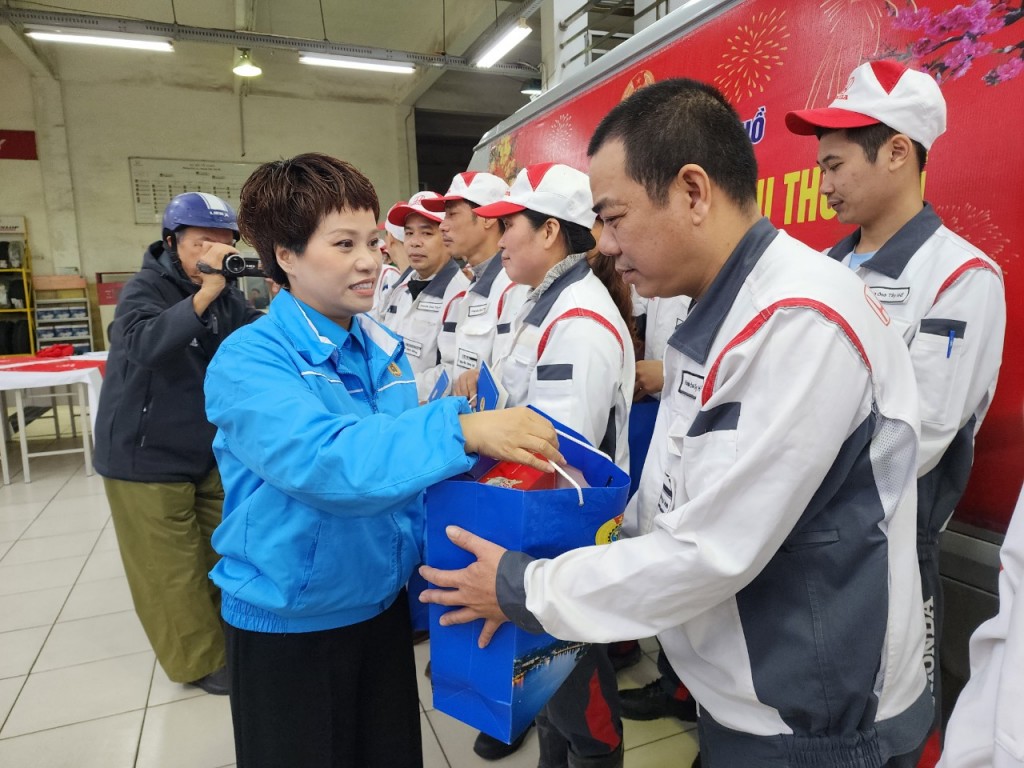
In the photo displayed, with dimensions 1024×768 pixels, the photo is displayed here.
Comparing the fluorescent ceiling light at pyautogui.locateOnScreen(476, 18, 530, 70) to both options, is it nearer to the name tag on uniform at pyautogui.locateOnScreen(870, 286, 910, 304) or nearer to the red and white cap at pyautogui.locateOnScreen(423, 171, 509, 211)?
the red and white cap at pyautogui.locateOnScreen(423, 171, 509, 211)

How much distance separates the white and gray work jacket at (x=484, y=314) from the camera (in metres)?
2.70

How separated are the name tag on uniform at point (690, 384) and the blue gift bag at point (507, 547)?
0.18 m

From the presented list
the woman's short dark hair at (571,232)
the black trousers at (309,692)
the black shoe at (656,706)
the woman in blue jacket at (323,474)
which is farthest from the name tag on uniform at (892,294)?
the black shoe at (656,706)

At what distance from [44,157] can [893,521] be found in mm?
12221

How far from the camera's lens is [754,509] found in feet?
2.59

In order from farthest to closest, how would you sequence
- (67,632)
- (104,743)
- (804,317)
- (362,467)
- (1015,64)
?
(67,632) → (104,743) → (1015,64) → (362,467) → (804,317)

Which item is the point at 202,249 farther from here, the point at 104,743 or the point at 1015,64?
the point at 1015,64

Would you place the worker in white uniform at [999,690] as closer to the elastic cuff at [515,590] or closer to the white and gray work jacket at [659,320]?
the elastic cuff at [515,590]

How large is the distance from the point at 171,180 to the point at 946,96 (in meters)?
11.3

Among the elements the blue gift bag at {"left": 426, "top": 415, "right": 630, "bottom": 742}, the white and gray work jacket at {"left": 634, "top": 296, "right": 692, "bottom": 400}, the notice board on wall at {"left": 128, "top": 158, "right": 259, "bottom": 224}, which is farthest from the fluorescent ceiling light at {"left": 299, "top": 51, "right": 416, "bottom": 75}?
the blue gift bag at {"left": 426, "top": 415, "right": 630, "bottom": 742}

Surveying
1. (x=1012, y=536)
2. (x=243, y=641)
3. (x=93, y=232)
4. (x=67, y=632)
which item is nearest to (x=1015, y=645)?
(x=1012, y=536)

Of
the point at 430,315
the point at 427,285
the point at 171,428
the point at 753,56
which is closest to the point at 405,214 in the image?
the point at 427,285

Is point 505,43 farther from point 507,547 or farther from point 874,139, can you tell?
point 507,547

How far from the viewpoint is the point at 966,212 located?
1.71 meters
